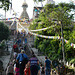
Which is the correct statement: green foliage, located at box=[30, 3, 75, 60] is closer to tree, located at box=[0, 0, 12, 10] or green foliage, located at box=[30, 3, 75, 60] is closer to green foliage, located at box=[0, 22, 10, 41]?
tree, located at box=[0, 0, 12, 10]

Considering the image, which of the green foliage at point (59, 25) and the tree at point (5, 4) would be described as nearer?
the tree at point (5, 4)

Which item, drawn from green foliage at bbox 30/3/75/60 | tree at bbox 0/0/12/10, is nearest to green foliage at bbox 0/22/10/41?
green foliage at bbox 30/3/75/60

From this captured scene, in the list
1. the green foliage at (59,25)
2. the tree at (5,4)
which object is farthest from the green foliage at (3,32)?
the tree at (5,4)

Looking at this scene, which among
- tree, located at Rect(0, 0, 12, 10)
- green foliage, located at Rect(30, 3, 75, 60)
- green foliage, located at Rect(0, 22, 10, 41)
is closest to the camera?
tree, located at Rect(0, 0, 12, 10)

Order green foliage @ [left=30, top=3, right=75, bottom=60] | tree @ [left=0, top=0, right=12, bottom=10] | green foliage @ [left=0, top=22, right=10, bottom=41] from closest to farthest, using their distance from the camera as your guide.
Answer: tree @ [left=0, top=0, right=12, bottom=10] < green foliage @ [left=30, top=3, right=75, bottom=60] < green foliage @ [left=0, top=22, right=10, bottom=41]

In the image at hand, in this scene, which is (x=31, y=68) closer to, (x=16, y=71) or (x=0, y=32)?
(x=16, y=71)

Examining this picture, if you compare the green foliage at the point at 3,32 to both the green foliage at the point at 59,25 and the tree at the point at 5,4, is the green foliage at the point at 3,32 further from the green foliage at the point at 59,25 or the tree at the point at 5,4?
the tree at the point at 5,4

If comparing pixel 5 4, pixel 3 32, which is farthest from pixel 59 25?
pixel 3 32

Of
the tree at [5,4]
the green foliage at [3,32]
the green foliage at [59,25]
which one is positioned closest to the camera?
the tree at [5,4]

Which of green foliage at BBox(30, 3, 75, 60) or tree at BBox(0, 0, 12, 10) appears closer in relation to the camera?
tree at BBox(0, 0, 12, 10)

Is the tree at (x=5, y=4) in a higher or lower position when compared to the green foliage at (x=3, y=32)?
higher

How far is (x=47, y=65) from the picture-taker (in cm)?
1051

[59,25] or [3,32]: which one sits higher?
[59,25]

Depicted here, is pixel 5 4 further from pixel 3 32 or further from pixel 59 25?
pixel 3 32
